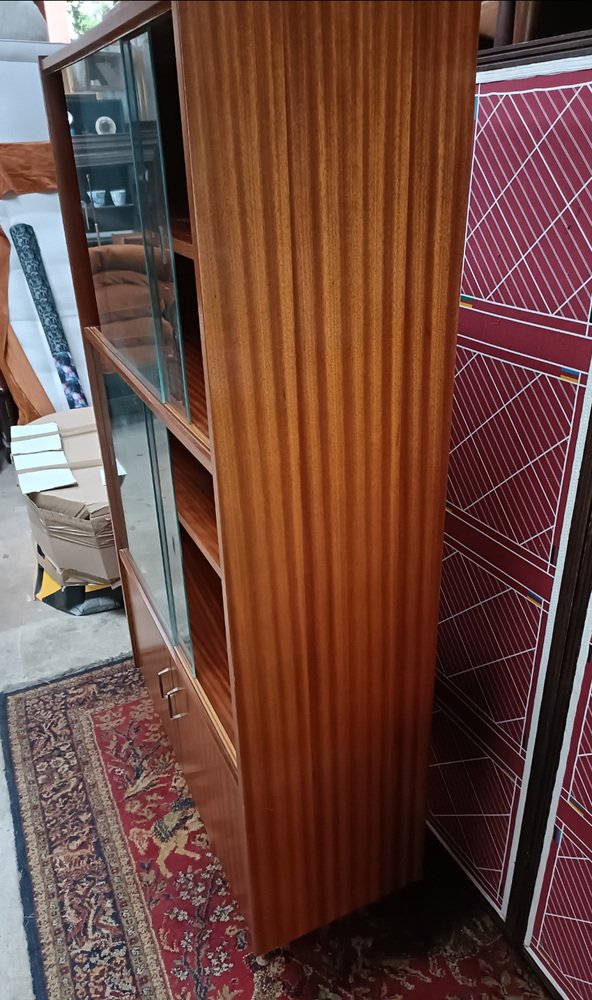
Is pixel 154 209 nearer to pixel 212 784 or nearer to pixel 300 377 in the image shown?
pixel 300 377

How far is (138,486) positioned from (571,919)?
1.24 meters

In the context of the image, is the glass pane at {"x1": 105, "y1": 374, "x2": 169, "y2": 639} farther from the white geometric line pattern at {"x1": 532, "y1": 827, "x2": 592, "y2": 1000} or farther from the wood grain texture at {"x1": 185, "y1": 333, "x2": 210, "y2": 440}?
the white geometric line pattern at {"x1": 532, "y1": 827, "x2": 592, "y2": 1000}

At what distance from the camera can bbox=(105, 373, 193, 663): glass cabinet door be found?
1460 mm

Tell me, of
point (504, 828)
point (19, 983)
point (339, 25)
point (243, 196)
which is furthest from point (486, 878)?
point (339, 25)

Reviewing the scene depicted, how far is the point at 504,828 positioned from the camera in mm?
1419

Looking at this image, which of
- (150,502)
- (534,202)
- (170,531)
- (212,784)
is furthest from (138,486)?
(534,202)

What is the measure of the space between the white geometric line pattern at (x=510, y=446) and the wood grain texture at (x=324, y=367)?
0.52 feet

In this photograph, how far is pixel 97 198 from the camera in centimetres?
150

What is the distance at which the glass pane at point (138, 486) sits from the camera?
162 cm

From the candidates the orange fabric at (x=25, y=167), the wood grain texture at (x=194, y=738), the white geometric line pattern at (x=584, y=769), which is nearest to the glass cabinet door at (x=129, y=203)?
the wood grain texture at (x=194, y=738)

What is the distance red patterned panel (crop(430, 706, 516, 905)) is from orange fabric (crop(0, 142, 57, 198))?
9.89 feet

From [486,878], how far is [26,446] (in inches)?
82.0

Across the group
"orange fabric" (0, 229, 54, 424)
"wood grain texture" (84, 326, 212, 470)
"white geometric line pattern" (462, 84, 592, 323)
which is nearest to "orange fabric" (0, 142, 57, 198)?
"orange fabric" (0, 229, 54, 424)

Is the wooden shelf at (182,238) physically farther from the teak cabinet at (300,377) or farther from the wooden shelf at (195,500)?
the wooden shelf at (195,500)
